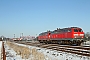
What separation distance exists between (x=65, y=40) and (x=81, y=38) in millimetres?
3220

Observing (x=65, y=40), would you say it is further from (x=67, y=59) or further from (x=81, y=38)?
(x=67, y=59)

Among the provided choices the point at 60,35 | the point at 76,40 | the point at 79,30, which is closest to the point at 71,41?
the point at 76,40

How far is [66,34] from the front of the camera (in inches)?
1111

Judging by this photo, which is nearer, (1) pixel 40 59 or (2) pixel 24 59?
(1) pixel 40 59

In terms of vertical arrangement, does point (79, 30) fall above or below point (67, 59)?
above

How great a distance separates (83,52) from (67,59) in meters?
2.58

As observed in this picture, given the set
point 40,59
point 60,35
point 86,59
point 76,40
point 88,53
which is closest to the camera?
point 86,59

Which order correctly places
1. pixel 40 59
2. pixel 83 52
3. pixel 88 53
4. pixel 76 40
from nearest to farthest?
1. pixel 40 59
2. pixel 88 53
3. pixel 83 52
4. pixel 76 40

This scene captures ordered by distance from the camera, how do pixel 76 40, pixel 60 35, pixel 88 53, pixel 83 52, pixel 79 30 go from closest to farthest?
pixel 88 53
pixel 83 52
pixel 76 40
pixel 79 30
pixel 60 35

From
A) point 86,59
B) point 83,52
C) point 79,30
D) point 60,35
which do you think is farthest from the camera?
point 60,35

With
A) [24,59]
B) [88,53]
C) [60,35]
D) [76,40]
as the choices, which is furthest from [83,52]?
[60,35]

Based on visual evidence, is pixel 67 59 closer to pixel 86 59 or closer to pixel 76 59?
pixel 76 59

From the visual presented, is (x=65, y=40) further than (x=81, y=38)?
Yes

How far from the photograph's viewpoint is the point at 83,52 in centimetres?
1420
